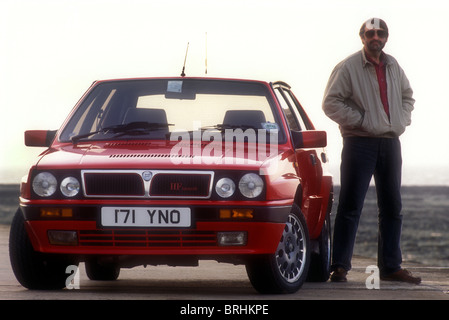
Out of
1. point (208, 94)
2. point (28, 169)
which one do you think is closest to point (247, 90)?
point (208, 94)

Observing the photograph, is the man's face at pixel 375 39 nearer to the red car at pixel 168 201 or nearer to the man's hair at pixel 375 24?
the man's hair at pixel 375 24

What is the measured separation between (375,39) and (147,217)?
277 centimetres

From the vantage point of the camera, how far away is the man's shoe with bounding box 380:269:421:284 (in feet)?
31.2

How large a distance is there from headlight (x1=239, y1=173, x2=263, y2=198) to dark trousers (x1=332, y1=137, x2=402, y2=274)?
6.03ft

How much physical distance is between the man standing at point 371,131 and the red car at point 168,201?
2.70ft

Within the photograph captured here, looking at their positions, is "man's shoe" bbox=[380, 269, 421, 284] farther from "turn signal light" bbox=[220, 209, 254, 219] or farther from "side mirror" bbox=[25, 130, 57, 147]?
"side mirror" bbox=[25, 130, 57, 147]

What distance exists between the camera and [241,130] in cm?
872

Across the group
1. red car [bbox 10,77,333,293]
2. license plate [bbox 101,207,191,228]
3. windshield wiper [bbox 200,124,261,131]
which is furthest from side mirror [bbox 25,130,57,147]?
license plate [bbox 101,207,191,228]

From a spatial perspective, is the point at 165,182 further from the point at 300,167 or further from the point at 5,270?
the point at 5,270

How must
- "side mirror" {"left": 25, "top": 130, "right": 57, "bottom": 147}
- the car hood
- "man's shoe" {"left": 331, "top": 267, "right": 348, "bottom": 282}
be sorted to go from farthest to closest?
"man's shoe" {"left": 331, "top": 267, "right": 348, "bottom": 282}, "side mirror" {"left": 25, "top": 130, "right": 57, "bottom": 147}, the car hood

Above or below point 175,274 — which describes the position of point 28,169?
above
